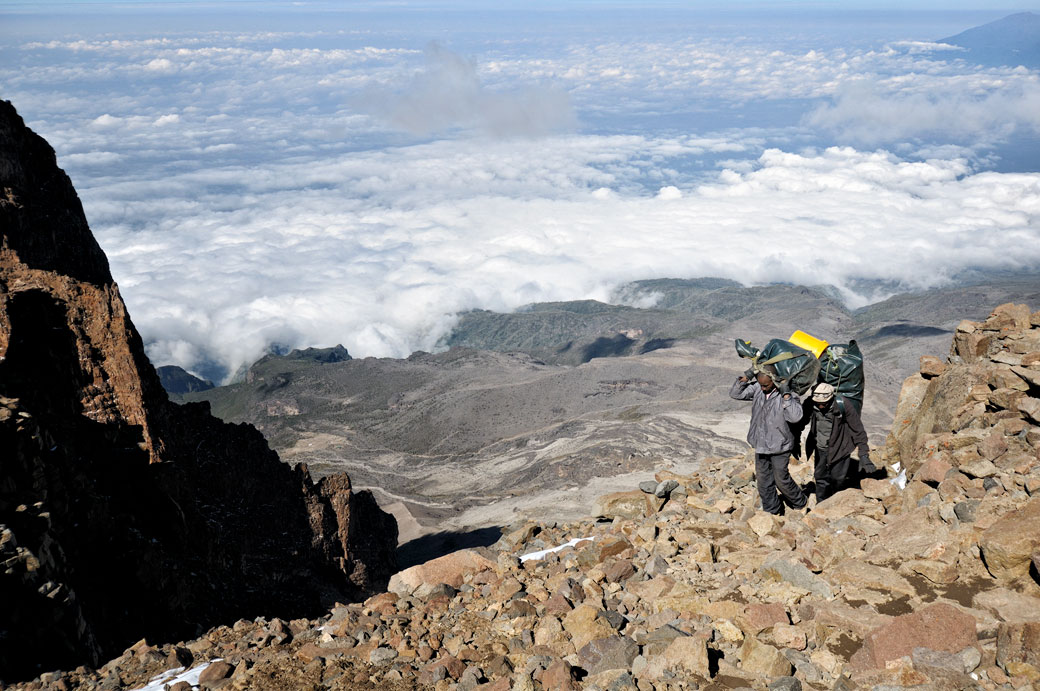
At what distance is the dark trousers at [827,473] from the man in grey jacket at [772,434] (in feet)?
1.56

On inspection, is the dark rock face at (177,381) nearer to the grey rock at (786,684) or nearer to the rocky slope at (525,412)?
the rocky slope at (525,412)

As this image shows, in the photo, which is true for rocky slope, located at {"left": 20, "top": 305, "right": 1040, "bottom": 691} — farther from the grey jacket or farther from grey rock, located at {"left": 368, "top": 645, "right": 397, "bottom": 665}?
the grey jacket

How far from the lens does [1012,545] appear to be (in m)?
7.75

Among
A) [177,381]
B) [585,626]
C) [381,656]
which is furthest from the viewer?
[177,381]

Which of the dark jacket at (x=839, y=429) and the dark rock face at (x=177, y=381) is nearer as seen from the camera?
the dark jacket at (x=839, y=429)

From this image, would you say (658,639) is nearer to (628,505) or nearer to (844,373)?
(844,373)

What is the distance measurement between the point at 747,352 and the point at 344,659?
A: 7.16 metres

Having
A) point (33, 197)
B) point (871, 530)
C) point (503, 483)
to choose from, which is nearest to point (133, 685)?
point (871, 530)

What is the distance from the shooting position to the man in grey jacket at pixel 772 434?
10.8 meters

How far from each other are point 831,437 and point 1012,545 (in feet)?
13.2

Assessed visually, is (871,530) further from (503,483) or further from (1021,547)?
(503,483)

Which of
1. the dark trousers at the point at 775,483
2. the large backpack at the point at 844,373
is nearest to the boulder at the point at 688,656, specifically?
the dark trousers at the point at 775,483

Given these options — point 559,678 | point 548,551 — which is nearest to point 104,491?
point 548,551

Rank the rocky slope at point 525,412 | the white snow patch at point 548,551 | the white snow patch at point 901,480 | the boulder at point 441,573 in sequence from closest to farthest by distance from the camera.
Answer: the boulder at point 441,573 < the white snow patch at point 901,480 < the white snow patch at point 548,551 < the rocky slope at point 525,412
